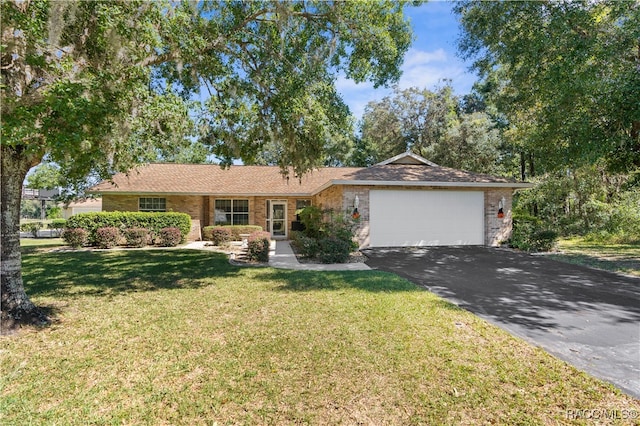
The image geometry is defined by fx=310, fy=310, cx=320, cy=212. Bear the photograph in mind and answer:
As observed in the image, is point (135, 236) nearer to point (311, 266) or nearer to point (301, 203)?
point (301, 203)

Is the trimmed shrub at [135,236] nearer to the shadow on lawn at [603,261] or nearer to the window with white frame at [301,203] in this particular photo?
the window with white frame at [301,203]

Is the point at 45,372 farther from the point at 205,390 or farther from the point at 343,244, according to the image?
the point at 343,244

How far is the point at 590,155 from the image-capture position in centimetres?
871

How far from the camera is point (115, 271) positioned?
8.57 metres

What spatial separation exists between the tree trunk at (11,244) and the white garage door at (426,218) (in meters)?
9.93

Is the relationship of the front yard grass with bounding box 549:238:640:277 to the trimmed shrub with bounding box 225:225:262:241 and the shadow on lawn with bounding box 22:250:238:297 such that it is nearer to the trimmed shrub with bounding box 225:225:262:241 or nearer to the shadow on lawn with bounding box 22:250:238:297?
the shadow on lawn with bounding box 22:250:238:297

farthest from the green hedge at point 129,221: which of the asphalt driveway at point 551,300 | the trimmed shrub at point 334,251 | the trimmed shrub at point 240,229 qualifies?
the asphalt driveway at point 551,300

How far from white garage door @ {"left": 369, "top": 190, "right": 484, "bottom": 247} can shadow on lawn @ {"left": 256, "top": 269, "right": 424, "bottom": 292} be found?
447 cm

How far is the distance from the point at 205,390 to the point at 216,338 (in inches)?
46.6

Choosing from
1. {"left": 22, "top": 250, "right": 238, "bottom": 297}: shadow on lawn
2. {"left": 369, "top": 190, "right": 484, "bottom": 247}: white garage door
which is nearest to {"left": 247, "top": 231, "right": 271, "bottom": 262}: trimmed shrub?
{"left": 22, "top": 250, "right": 238, "bottom": 297}: shadow on lawn

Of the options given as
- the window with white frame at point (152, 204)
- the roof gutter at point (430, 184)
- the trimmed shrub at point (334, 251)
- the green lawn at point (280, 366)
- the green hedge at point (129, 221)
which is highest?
the roof gutter at point (430, 184)

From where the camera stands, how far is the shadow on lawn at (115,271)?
681cm

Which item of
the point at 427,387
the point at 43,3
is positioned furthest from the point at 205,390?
the point at 43,3

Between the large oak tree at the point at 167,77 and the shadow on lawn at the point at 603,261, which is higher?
the large oak tree at the point at 167,77
